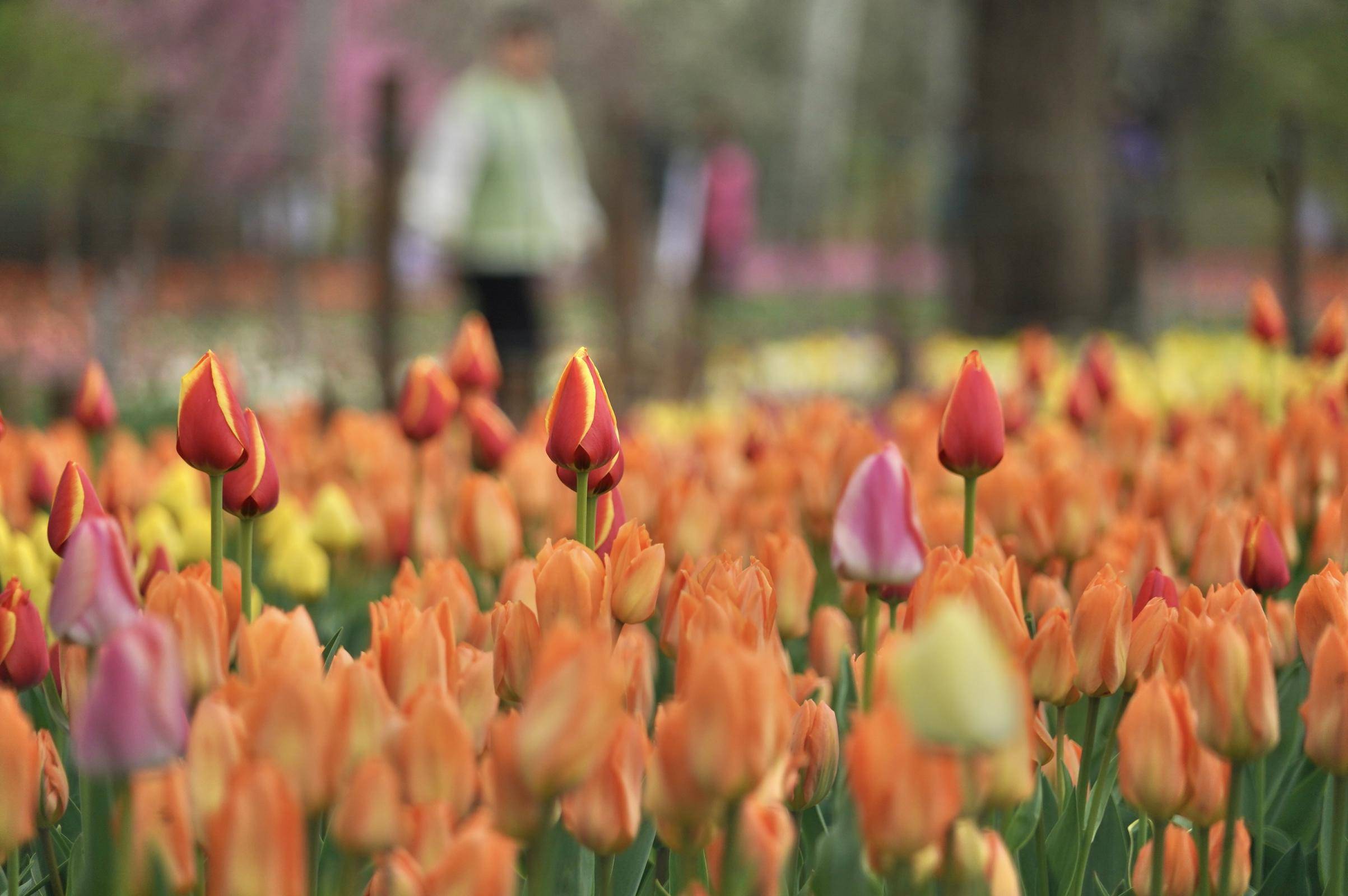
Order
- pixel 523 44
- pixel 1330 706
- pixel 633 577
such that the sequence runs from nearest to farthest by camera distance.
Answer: pixel 1330 706, pixel 633 577, pixel 523 44

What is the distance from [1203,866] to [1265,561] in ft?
1.88

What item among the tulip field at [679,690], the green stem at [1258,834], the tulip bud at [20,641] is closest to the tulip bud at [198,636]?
the tulip field at [679,690]

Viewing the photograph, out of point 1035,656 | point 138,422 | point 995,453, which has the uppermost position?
point 995,453

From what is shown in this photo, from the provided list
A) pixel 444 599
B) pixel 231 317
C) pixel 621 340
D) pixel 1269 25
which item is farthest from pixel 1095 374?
pixel 1269 25

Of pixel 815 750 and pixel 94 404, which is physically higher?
pixel 94 404

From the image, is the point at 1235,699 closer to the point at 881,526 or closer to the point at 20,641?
the point at 881,526

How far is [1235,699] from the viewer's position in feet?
3.80

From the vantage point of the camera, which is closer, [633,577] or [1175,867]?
[1175,867]

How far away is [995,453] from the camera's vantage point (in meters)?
1.60

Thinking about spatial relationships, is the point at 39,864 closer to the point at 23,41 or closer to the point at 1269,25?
Result: the point at 23,41

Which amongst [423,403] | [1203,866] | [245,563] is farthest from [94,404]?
[1203,866]

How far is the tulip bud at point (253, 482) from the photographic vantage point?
1.58 meters

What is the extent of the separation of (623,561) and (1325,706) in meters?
0.61

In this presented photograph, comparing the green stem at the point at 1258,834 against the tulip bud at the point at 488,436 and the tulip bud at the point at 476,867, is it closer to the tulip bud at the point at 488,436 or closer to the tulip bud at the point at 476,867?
the tulip bud at the point at 476,867
